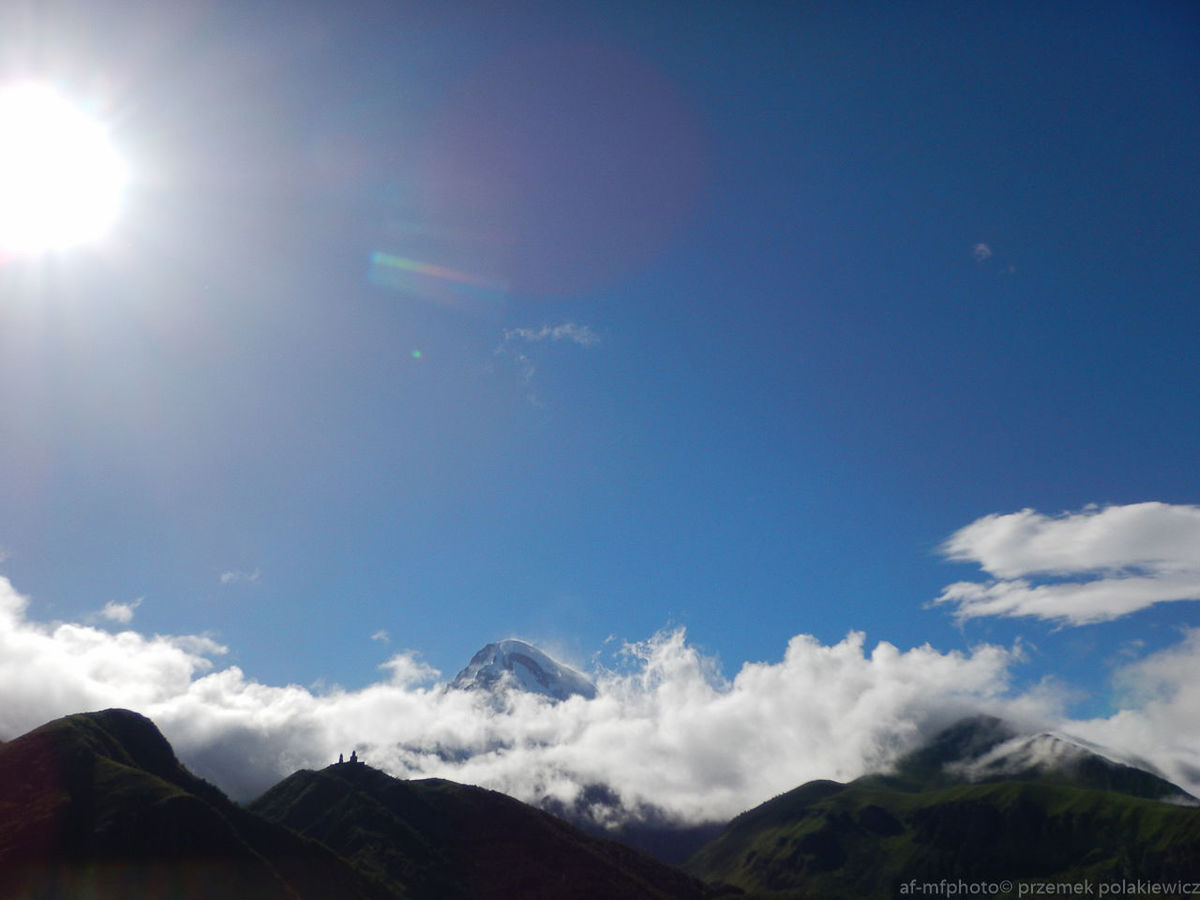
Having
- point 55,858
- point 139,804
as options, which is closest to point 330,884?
point 139,804

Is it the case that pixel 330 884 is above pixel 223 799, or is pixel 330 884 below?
below

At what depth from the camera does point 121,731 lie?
651ft

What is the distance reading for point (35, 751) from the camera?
172 m

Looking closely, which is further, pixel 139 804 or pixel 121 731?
pixel 121 731

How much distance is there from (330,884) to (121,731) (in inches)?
2572

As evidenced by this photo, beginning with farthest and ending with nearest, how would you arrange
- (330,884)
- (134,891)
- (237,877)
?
1. (330,884)
2. (237,877)
3. (134,891)

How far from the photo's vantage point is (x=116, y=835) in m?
149

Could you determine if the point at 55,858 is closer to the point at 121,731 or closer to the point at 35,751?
the point at 35,751

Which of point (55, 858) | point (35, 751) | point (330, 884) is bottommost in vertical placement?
point (330, 884)

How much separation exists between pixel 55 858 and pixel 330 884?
217 ft

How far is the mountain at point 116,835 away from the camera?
458ft

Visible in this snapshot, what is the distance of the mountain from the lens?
458 ft

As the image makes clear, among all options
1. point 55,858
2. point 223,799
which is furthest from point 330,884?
point 55,858

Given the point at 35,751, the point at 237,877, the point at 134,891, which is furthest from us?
the point at 35,751
